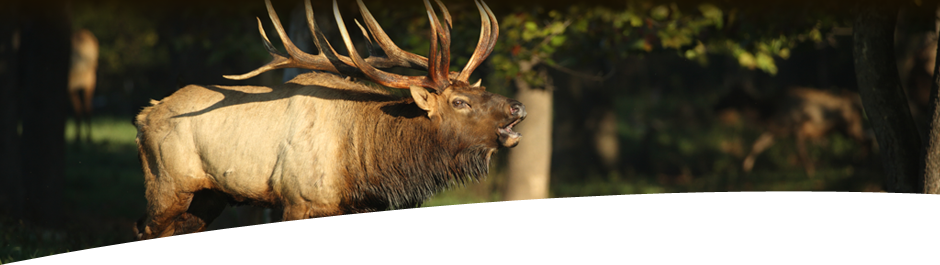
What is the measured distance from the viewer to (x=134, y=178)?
13305 millimetres

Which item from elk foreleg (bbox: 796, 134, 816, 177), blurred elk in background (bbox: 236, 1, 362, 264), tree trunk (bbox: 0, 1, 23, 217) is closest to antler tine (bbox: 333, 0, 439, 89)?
blurred elk in background (bbox: 236, 1, 362, 264)

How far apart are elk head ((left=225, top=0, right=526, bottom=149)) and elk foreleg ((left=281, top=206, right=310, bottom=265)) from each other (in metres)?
0.84

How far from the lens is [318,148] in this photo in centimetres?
426

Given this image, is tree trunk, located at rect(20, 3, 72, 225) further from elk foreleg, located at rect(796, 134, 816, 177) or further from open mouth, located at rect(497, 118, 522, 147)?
elk foreleg, located at rect(796, 134, 816, 177)

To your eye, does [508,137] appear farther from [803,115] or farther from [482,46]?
[803,115]

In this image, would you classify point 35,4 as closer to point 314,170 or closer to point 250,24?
point 250,24

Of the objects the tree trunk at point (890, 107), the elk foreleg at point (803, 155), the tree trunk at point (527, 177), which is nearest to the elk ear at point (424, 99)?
the tree trunk at point (890, 107)

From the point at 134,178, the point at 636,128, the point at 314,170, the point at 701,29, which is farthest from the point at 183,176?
the point at 636,128

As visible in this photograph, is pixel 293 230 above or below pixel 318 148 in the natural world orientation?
below

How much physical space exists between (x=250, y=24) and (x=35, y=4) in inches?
112

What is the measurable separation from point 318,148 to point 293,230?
498mm

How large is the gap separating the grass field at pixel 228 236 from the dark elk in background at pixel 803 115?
8.92 ft

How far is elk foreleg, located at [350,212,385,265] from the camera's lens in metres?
4.62

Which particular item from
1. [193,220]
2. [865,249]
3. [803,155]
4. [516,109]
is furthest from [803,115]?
[193,220]
